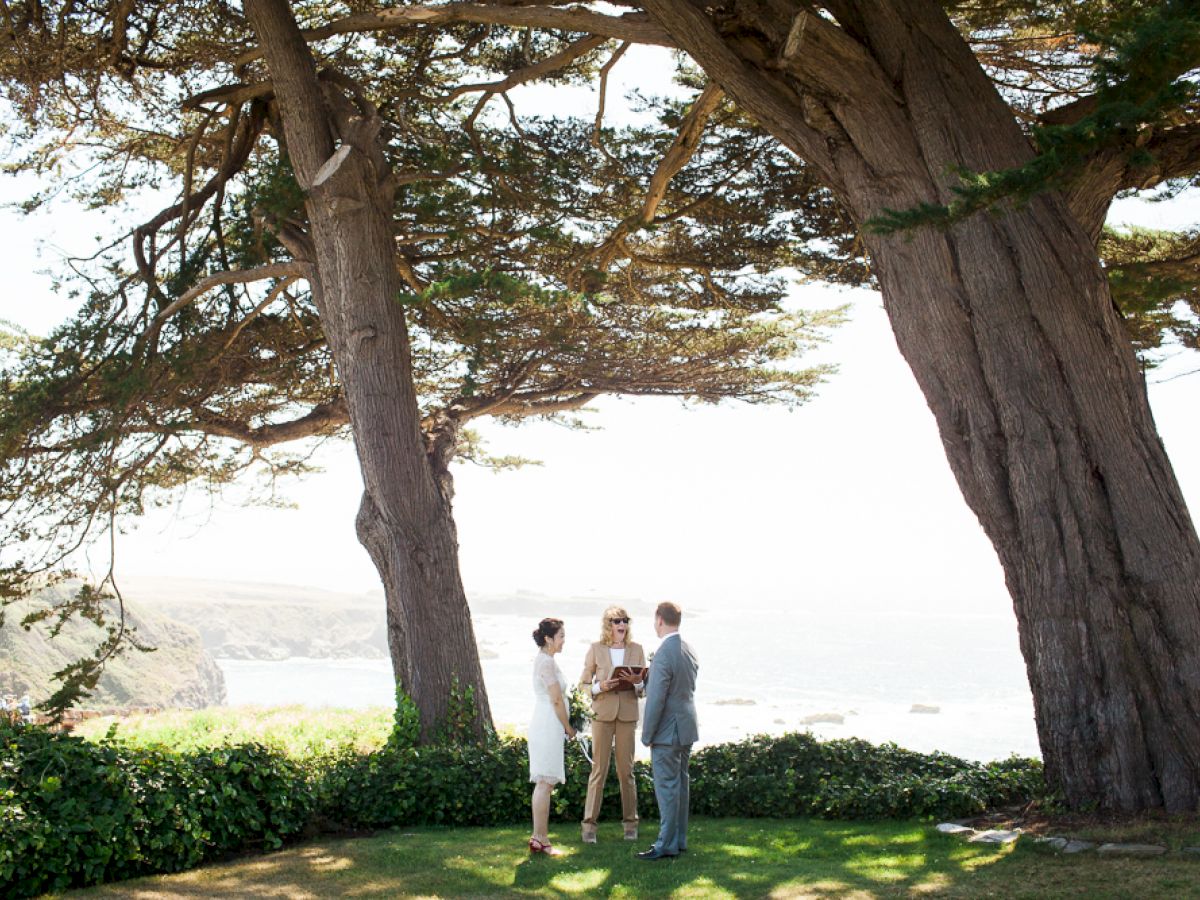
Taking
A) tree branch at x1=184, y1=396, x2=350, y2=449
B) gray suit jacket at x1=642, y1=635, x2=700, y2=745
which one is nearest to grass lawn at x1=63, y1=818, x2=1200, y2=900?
gray suit jacket at x1=642, y1=635, x2=700, y2=745

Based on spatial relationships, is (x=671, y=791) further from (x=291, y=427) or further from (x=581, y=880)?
(x=291, y=427)

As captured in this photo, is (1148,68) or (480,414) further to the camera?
(480,414)

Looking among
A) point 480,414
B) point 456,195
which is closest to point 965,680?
point 480,414

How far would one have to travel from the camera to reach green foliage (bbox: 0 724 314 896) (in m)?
5.69

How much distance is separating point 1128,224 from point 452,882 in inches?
363

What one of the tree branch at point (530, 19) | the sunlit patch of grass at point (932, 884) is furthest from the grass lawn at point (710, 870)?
the tree branch at point (530, 19)

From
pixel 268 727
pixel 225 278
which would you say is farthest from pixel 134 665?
pixel 225 278

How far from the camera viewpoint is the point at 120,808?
6117mm

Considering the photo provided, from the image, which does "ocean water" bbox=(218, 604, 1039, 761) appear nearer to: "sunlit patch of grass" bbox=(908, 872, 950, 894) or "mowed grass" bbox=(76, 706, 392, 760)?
"mowed grass" bbox=(76, 706, 392, 760)

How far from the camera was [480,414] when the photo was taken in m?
14.5

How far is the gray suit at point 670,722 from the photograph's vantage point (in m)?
6.45

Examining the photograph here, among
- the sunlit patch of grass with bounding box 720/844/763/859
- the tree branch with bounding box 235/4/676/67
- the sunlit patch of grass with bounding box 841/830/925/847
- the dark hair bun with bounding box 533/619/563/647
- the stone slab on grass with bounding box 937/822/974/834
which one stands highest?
the tree branch with bounding box 235/4/676/67

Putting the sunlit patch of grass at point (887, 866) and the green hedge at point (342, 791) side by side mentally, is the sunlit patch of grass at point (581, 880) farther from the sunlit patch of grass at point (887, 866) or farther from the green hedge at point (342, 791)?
the green hedge at point (342, 791)

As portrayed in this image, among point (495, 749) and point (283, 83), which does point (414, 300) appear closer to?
point (283, 83)
